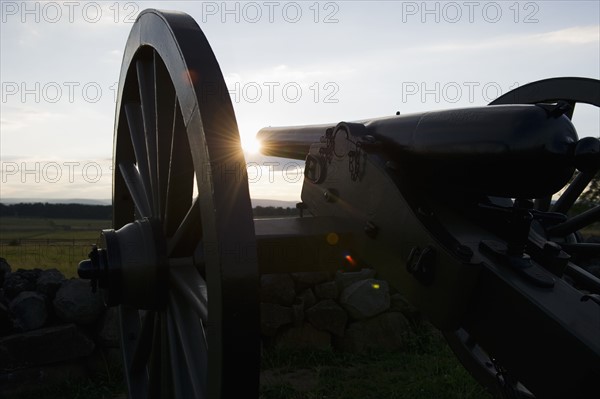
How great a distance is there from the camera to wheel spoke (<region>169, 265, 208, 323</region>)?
6.90 feet

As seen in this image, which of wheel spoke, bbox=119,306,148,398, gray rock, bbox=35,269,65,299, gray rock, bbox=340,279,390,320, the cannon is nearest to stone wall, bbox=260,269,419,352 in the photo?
gray rock, bbox=340,279,390,320

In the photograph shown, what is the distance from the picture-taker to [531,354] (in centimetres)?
207

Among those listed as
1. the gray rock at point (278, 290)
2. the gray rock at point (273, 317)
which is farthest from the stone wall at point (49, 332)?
the gray rock at point (278, 290)

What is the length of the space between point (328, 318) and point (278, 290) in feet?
1.73

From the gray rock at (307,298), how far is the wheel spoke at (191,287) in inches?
128

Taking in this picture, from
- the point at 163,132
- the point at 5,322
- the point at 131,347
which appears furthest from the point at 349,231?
the point at 5,322

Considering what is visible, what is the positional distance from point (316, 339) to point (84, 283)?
209cm

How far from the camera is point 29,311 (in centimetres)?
462

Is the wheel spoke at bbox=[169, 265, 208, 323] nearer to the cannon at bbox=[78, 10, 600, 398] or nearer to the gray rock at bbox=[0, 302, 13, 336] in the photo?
the cannon at bbox=[78, 10, 600, 398]

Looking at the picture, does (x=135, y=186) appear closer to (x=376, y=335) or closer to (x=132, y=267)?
(x=132, y=267)

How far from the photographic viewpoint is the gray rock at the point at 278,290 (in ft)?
18.5

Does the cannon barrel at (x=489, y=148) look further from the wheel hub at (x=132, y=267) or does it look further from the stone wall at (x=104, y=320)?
the stone wall at (x=104, y=320)

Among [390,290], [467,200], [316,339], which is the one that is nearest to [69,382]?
[316,339]

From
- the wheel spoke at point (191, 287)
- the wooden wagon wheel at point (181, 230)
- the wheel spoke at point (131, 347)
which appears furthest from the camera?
the wheel spoke at point (131, 347)
